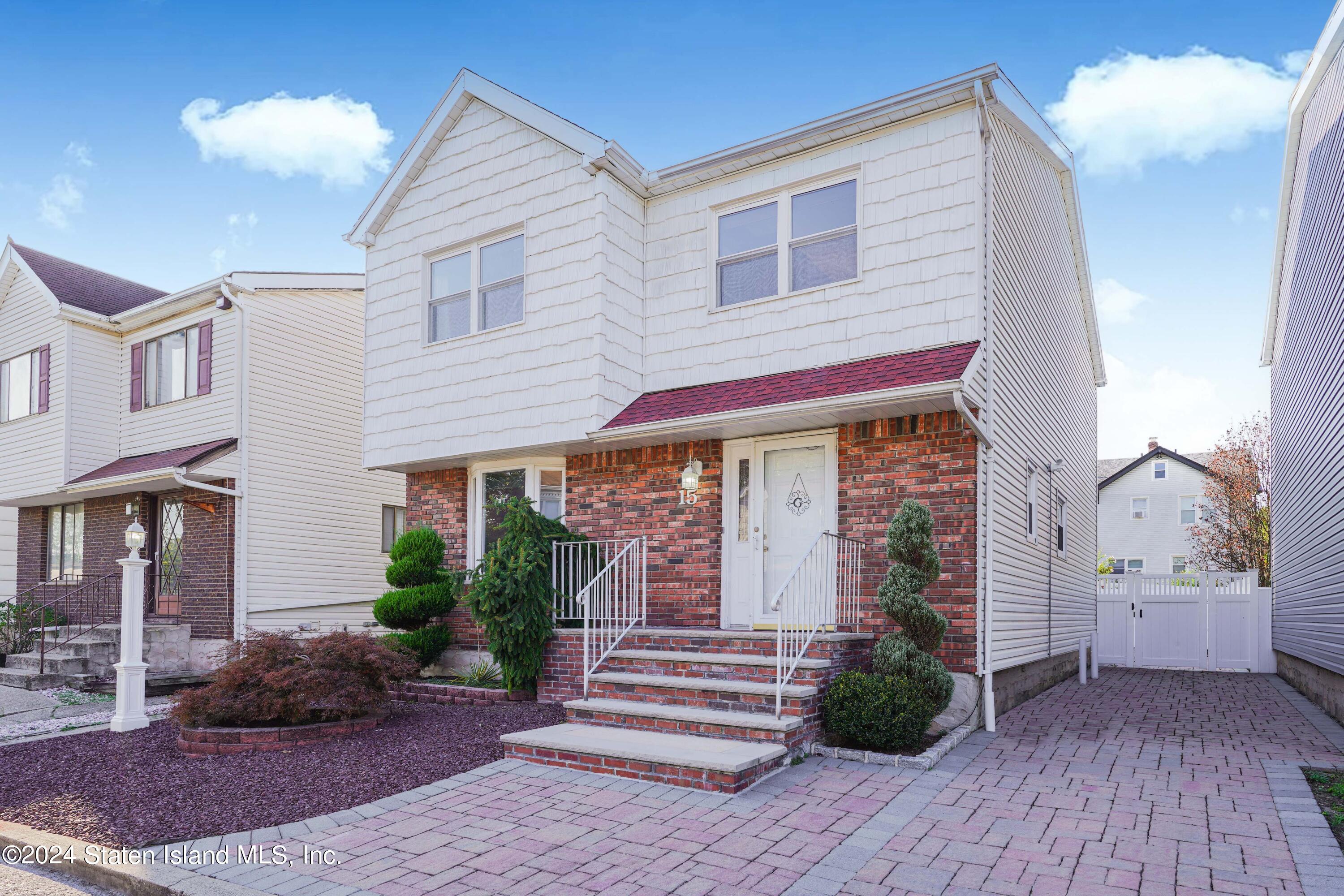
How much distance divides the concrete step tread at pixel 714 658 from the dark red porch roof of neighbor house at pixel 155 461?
29.0 ft

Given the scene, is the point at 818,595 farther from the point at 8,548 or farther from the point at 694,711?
the point at 8,548

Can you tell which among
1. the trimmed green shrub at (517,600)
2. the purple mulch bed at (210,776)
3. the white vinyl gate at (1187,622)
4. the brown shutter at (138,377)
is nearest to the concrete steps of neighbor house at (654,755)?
the purple mulch bed at (210,776)

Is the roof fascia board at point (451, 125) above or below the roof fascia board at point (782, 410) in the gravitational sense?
above

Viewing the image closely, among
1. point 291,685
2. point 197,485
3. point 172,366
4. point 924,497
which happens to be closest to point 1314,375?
point 924,497

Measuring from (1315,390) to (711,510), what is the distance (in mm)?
7452

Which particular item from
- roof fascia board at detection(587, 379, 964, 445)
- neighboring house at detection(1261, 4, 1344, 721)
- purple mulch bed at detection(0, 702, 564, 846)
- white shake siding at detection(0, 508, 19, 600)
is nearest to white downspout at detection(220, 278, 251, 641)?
purple mulch bed at detection(0, 702, 564, 846)

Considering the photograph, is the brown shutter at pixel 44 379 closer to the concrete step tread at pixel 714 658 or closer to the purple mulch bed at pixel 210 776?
the purple mulch bed at pixel 210 776

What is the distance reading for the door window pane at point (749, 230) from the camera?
9.58 meters

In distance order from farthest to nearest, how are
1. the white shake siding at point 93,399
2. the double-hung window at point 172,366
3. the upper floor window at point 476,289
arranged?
1. the white shake siding at point 93,399
2. the double-hung window at point 172,366
3. the upper floor window at point 476,289

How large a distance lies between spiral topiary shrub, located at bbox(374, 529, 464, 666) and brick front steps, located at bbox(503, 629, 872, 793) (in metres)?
3.24

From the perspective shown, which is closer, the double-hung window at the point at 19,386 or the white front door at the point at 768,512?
the white front door at the point at 768,512

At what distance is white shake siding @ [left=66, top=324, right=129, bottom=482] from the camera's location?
15328 millimetres

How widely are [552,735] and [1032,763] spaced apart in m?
3.73

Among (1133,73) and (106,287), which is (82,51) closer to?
(106,287)
